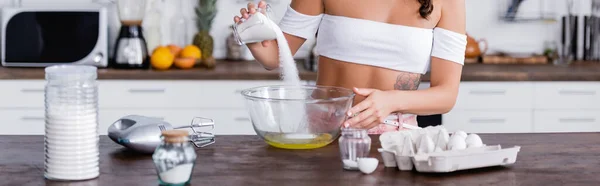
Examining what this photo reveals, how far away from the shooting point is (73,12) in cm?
427

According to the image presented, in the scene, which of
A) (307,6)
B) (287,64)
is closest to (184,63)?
(307,6)

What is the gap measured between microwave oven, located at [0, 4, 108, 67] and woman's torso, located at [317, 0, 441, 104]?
1847 mm

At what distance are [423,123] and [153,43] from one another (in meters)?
1.50

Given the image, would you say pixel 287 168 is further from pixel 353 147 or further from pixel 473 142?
pixel 473 142

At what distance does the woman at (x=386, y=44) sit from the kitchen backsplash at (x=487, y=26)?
201 cm

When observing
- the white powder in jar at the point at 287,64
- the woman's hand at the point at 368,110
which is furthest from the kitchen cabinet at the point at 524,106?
the woman's hand at the point at 368,110

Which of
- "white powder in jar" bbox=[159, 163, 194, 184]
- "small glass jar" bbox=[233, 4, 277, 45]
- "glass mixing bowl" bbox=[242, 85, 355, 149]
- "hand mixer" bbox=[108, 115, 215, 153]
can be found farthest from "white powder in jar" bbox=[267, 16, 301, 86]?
"white powder in jar" bbox=[159, 163, 194, 184]

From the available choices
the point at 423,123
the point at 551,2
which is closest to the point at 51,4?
the point at 423,123

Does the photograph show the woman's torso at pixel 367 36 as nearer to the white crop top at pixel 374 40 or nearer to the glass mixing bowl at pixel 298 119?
the white crop top at pixel 374 40

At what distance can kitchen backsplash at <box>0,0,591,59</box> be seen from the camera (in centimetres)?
472

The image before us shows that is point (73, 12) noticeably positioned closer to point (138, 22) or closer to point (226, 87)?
point (138, 22)

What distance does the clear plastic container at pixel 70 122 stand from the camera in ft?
5.75

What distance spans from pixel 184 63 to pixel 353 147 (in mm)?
2402

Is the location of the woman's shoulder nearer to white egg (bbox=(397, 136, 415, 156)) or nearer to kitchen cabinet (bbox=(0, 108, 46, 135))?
white egg (bbox=(397, 136, 415, 156))
